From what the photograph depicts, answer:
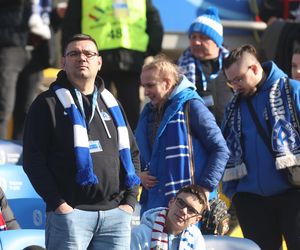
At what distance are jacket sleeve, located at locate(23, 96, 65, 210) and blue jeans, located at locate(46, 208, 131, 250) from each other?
0.35 feet

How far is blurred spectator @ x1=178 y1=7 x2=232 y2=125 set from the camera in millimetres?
7328

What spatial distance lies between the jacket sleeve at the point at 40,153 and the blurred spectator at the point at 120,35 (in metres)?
3.15

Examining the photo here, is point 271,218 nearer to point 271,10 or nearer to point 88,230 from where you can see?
point 88,230

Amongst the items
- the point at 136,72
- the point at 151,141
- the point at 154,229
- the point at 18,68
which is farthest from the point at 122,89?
the point at 154,229

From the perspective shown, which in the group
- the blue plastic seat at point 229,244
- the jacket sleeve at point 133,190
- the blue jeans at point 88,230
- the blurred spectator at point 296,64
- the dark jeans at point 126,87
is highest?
the blurred spectator at point 296,64

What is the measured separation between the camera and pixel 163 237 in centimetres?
555

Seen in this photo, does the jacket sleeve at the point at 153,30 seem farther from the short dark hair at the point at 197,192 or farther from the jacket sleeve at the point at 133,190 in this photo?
the jacket sleeve at the point at 133,190

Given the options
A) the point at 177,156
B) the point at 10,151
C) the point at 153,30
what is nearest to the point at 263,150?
the point at 177,156

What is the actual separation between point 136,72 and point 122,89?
0.59 ft

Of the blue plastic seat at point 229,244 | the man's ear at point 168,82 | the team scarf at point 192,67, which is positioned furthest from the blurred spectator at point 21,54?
the blue plastic seat at point 229,244

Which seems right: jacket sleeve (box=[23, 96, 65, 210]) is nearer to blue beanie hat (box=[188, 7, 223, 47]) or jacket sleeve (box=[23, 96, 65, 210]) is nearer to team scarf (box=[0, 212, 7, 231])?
team scarf (box=[0, 212, 7, 231])

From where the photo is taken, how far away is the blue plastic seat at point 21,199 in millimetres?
6492

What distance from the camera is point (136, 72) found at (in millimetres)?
8258

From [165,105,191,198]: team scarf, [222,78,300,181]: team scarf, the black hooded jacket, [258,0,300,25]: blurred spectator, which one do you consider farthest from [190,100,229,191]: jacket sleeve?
[258,0,300,25]: blurred spectator
